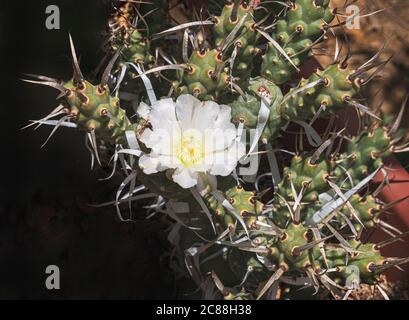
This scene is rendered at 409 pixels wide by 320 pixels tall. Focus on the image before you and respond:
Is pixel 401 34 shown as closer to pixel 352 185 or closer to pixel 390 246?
pixel 390 246

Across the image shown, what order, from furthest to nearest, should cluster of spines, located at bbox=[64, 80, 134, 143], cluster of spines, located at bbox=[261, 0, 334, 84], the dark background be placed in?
the dark background → cluster of spines, located at bbox=[261, 0, 334, 84] → cluster of spines, located at bbox=[64, 80, 134, 143]

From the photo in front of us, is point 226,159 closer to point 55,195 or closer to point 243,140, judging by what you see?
point 243,140

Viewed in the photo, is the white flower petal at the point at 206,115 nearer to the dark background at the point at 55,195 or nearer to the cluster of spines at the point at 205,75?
the cluster of spines at the point at 205,75

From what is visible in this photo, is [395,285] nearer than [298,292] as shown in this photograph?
No

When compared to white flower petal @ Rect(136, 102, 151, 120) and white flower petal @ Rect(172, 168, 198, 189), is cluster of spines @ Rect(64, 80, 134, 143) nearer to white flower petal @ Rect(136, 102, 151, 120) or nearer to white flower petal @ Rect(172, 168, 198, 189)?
white flower petal @ Rect(136, 102, 151, 120)

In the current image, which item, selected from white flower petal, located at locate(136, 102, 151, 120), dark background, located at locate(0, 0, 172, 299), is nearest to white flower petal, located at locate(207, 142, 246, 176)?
white flower petal, located at locate(136, 102, 151, 120)

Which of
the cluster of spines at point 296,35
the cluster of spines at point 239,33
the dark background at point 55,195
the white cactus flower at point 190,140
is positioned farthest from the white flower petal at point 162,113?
the dark background at point 55,195
